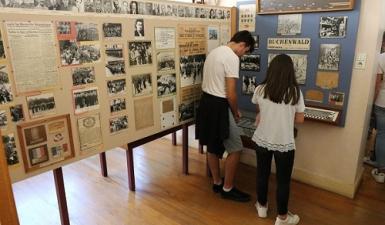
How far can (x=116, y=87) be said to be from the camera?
1896 millimetres

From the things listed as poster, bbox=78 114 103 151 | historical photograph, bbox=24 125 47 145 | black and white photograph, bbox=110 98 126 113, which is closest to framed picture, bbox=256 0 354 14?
black and white photograph, bbox=110 98 126 113

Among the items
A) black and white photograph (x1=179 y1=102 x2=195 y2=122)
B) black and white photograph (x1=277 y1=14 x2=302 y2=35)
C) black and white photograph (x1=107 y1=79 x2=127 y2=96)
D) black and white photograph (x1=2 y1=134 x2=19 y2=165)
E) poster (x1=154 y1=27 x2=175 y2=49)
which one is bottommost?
black and white photograph (x1=179 y1=102 x2=195 y2=122)

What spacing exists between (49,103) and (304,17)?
6.78ft

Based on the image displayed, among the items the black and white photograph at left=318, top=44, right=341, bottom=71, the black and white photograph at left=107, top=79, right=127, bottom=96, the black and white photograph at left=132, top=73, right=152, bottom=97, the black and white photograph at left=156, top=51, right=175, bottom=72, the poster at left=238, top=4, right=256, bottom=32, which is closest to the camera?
the black and white photograph at left=107, top=79, right=127, bottom=96

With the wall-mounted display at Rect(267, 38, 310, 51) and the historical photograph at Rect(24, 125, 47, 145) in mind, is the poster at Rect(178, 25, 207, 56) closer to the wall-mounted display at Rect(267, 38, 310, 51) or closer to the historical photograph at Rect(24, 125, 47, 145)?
the wall-mounted display at Rect(267, 38, 310, 51)

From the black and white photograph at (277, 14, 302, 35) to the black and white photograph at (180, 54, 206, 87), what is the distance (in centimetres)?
73

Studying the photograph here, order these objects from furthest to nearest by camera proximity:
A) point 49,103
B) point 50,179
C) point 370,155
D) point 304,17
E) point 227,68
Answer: point 370,155 → point 50,179 → point 304,17 → point 227,68 → point 49,103

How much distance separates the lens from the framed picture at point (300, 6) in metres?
2.19

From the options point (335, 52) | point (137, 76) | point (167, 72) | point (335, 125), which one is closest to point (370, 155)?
point (335, 125)

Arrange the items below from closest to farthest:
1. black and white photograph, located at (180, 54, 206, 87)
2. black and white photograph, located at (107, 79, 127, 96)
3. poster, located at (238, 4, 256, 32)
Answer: black and white photograph, located at (107, 79, 127, 96) < black and white photograph, located at (180, 54, 206, 87) < poster, located at (238, 4, 256, 32)

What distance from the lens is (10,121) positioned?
1.42 meters

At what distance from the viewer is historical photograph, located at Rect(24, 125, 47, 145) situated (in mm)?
1497

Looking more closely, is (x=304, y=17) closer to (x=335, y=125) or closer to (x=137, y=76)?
(x=335, y=125)

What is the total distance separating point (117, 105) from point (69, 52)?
48 cm
